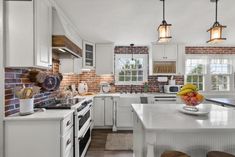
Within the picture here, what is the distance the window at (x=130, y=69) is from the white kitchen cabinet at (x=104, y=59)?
0.41m

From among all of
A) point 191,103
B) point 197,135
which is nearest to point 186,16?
point 191,103

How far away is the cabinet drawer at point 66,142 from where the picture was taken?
6.26 ft

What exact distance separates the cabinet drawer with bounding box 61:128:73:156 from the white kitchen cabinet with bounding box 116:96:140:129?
89.5 inches

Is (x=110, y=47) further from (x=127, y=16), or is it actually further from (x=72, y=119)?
(x=72, y=119)

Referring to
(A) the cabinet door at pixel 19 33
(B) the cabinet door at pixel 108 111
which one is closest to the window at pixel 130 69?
(B) the cabinet door at pixel 108 111

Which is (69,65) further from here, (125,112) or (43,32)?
(125,112)

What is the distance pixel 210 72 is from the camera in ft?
16.9

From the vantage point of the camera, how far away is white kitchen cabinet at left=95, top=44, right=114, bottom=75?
487 centimetres

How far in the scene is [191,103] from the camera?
2020 mm

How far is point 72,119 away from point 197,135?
1554 mm

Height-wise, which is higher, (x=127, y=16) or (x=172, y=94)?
(x=127, y=16)

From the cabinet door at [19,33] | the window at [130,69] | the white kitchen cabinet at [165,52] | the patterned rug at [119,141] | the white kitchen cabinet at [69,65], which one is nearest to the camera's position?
the cabinet door at [19,33]

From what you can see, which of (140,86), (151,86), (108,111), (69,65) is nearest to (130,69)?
(140,86)

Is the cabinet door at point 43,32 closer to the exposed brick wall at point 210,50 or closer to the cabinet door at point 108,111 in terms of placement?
the cabinet door at point 108,111
